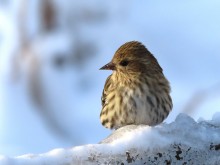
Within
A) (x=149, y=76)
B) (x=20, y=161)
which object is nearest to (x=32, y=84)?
(x=149, y=76)

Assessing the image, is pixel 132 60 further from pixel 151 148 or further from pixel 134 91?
pixel 151 148

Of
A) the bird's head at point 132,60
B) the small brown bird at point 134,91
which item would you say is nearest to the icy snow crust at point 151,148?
the small brown bird at point 134,91

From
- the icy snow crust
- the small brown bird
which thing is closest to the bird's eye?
the small brown bird

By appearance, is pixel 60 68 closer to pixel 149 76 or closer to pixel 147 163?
pixel 149 76

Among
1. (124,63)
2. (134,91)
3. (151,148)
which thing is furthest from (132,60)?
(151,148)

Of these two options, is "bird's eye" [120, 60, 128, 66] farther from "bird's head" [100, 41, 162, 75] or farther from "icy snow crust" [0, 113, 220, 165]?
"icy snow crust" [0, 113, 220, 165]

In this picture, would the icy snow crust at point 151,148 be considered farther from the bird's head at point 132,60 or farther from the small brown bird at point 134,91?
the bird's head at point 132,60
